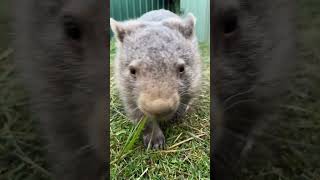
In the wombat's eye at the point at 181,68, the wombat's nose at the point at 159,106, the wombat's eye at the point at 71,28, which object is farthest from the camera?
the wombat's eye at the point at 181,68

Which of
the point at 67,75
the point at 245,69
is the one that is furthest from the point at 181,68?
the point at 67,75

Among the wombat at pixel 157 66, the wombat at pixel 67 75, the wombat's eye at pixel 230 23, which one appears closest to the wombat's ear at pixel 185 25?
the wombat at pixel 157 66

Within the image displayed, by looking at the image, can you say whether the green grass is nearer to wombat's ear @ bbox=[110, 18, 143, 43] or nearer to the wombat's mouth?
the wombat's mouth

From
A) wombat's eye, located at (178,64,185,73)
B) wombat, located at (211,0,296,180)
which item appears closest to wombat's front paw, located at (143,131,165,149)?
wombat, located at (211,0,296,180)

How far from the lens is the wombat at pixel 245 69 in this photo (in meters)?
1.05

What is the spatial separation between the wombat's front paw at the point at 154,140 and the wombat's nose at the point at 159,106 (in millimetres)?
58

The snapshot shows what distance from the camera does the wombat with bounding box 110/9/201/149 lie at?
47.2 inches

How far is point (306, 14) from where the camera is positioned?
107 cm

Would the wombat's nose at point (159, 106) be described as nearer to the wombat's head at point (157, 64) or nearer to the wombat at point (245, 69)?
the wombat's head at point (157, 64)

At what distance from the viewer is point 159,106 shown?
1188 millimetres

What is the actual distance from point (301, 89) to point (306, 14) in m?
0.15

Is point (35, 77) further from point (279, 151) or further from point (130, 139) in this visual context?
point (279, 151)

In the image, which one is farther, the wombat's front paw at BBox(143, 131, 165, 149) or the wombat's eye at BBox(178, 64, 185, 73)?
the wombat's eye at BBox(178, 64, 185, 73)

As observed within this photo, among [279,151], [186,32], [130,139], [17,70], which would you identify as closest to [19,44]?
[17,70]
